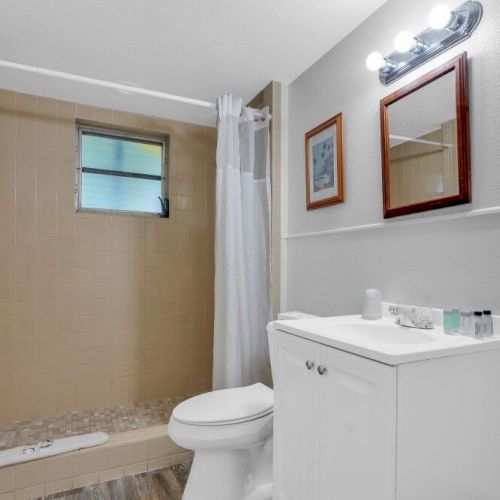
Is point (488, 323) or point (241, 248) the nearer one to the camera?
point (488, 323)

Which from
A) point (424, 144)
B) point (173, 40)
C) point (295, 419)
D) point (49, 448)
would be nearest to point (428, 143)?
point (424, 144)

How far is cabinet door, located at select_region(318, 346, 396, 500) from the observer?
0.92 m

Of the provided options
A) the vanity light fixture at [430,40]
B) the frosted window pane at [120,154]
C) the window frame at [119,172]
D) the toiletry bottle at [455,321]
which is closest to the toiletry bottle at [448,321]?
the toiletry bottle at [455,321]

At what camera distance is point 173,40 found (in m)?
1.92

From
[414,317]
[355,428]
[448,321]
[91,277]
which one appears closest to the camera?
[355,428]

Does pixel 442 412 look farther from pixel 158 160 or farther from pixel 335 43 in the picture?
pixel 158 160

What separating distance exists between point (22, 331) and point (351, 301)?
211 centimetres

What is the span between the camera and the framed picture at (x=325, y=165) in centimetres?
189

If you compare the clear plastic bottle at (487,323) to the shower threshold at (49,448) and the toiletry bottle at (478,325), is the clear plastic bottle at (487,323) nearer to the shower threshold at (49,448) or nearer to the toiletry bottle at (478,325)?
the toiletry bottle at (478,325)

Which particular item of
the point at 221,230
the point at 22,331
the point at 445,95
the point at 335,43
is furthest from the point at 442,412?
the point at 22,331

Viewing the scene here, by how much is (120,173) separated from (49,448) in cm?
184

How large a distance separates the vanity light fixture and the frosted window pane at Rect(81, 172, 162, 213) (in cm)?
186

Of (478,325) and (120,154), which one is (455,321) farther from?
(120,154)

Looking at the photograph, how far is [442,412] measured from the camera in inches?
38.3
